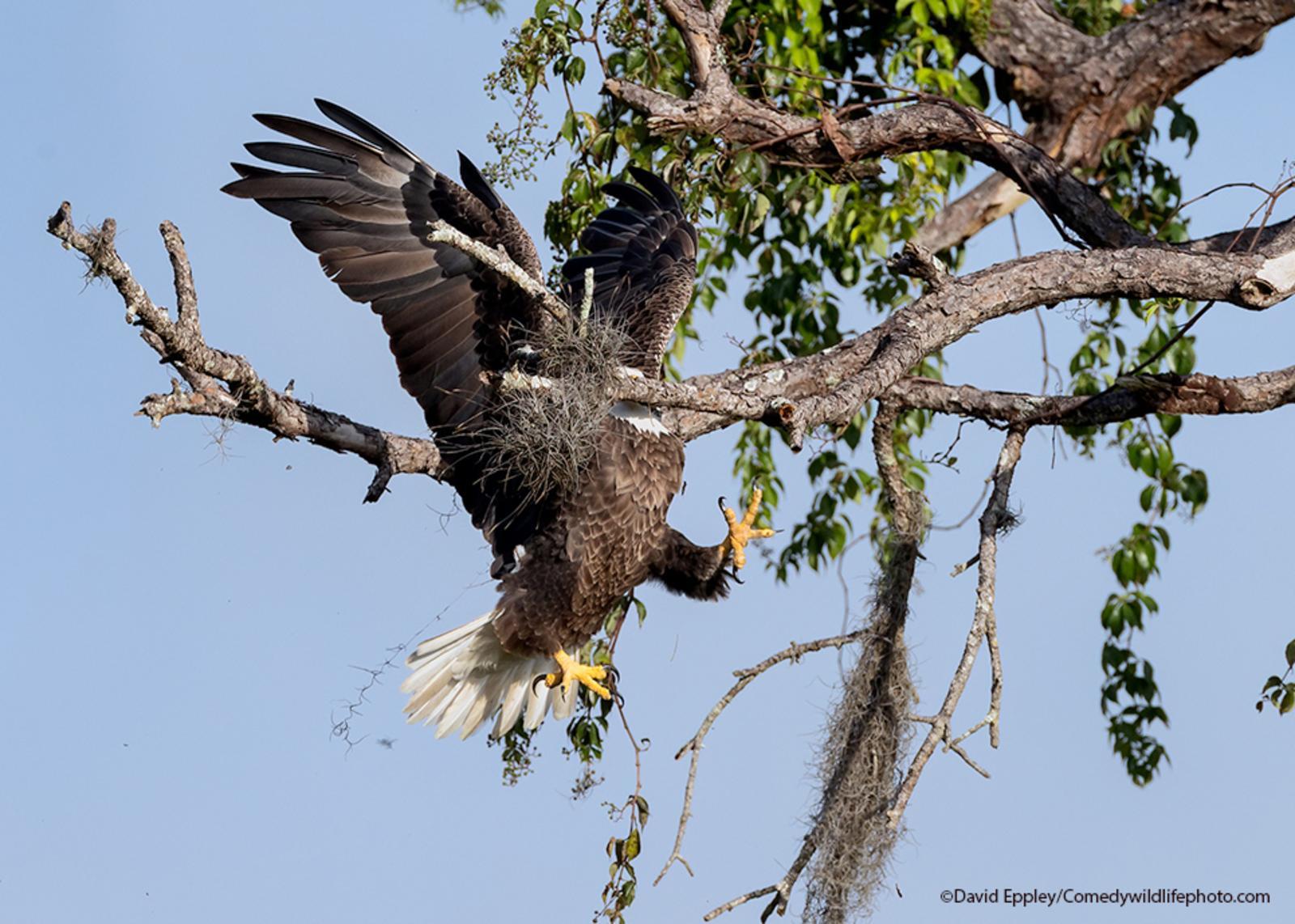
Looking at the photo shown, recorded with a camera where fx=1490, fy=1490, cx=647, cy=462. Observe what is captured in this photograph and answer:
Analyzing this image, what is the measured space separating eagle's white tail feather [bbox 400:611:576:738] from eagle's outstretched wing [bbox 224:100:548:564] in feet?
1.78

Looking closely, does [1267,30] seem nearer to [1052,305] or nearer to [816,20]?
[816,20]

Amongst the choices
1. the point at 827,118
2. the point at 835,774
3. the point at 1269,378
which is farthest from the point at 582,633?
the point at 1269,378

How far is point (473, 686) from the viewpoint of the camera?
4438 millimetres

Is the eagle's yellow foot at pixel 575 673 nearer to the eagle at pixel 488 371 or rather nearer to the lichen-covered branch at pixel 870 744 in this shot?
the eagle at pixel 488 371

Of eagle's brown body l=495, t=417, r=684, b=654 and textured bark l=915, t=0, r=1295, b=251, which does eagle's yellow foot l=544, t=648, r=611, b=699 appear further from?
textured bark l=915, t=0, r=1295, b=251

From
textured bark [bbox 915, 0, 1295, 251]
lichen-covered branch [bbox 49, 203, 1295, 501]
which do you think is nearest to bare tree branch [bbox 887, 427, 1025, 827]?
lichen-covered branch [bbox 49, 203, 1295, 501]

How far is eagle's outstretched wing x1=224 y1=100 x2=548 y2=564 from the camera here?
3.79m

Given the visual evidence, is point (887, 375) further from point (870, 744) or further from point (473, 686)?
point (473, 686)

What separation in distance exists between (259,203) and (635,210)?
1.52 metres

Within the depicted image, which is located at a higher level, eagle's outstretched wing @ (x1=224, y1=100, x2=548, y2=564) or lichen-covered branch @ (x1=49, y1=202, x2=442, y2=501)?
eagle's outstretched wing @ (x1=224, y1=100, x2=548, y2=564)

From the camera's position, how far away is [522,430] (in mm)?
3229

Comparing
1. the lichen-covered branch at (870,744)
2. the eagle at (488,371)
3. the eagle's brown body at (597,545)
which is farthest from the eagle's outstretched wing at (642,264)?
the lichen-covered branch at (870,744)

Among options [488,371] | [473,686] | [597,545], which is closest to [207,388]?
[488,371]

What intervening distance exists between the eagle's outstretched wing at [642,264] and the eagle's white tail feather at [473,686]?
96 cm
